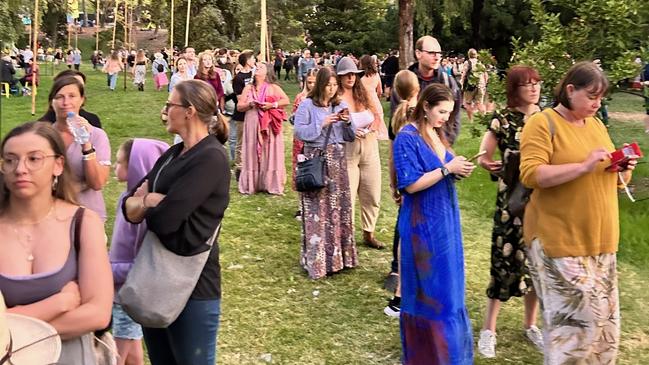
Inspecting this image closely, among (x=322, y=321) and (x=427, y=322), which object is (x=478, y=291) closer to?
(x=322, y=321)

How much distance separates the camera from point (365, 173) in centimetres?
703

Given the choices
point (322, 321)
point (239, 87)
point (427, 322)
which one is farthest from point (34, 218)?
point (239, 87)

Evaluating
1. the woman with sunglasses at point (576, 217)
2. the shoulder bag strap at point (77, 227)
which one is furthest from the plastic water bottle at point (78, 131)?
the woman with sunglasses at point (576, 217)

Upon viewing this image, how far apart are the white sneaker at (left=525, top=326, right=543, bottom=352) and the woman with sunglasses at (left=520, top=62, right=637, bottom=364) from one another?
115 cm

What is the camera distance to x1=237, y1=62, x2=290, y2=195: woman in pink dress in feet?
31.2

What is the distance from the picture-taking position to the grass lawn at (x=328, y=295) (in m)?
4.93

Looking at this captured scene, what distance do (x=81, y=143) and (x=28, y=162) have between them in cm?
133

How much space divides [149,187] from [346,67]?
3747mm

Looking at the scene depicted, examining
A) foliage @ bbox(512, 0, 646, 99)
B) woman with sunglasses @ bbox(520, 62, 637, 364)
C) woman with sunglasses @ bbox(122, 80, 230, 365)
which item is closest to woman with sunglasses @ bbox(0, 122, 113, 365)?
woman with sunglasses @ bbox(122, 80, 230, 365)

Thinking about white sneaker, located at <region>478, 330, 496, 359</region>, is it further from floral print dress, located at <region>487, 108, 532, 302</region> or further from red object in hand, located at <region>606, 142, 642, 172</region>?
red object in hand, located at <region>606, 142, 642, 172</region>

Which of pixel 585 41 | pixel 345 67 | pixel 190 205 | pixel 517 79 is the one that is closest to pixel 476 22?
pixel 585 41

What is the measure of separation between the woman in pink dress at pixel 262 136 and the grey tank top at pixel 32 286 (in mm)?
7084

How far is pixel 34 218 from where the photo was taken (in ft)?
8.45

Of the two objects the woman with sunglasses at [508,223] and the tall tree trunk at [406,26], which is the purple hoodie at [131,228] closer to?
the woman with sunglasses at [508,223]
